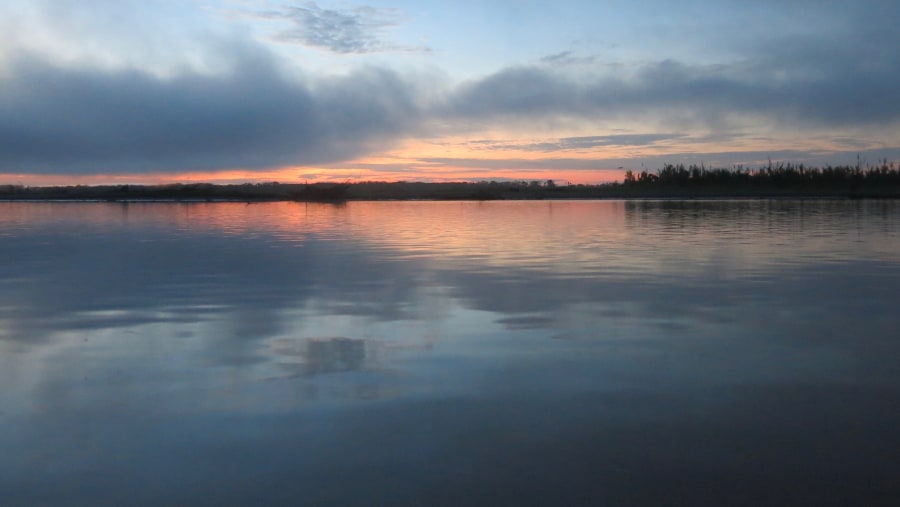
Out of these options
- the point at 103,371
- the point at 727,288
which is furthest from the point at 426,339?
the point at 727,288

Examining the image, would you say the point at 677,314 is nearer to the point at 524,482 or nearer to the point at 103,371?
the point at 524,482

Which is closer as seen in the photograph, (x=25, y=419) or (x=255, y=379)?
(x=25, y=419)

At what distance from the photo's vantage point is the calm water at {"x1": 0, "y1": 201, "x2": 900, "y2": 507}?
4.09 meters

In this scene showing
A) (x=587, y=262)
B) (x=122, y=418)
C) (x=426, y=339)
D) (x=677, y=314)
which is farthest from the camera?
(x=587, y=262)

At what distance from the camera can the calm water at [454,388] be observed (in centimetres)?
409

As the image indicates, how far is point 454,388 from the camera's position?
5828 mm

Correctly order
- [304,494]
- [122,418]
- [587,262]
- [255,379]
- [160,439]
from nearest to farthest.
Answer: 1. [304,494]
2. [160,439]
3. [122,418]
4. [255,379]
5. [587,262]

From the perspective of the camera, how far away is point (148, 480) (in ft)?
13.6

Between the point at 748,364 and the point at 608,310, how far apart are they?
2775mm

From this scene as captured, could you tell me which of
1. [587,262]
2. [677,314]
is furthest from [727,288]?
[587,262]

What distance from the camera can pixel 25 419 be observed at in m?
5.20

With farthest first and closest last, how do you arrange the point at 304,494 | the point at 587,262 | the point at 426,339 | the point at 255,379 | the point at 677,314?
the point at 587,262
the point at 677,314
the point at 426,339
the point at 255,379
the point at 304,494

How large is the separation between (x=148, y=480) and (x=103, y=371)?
2.67 metres

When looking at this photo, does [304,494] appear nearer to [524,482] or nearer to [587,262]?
[524,482]
